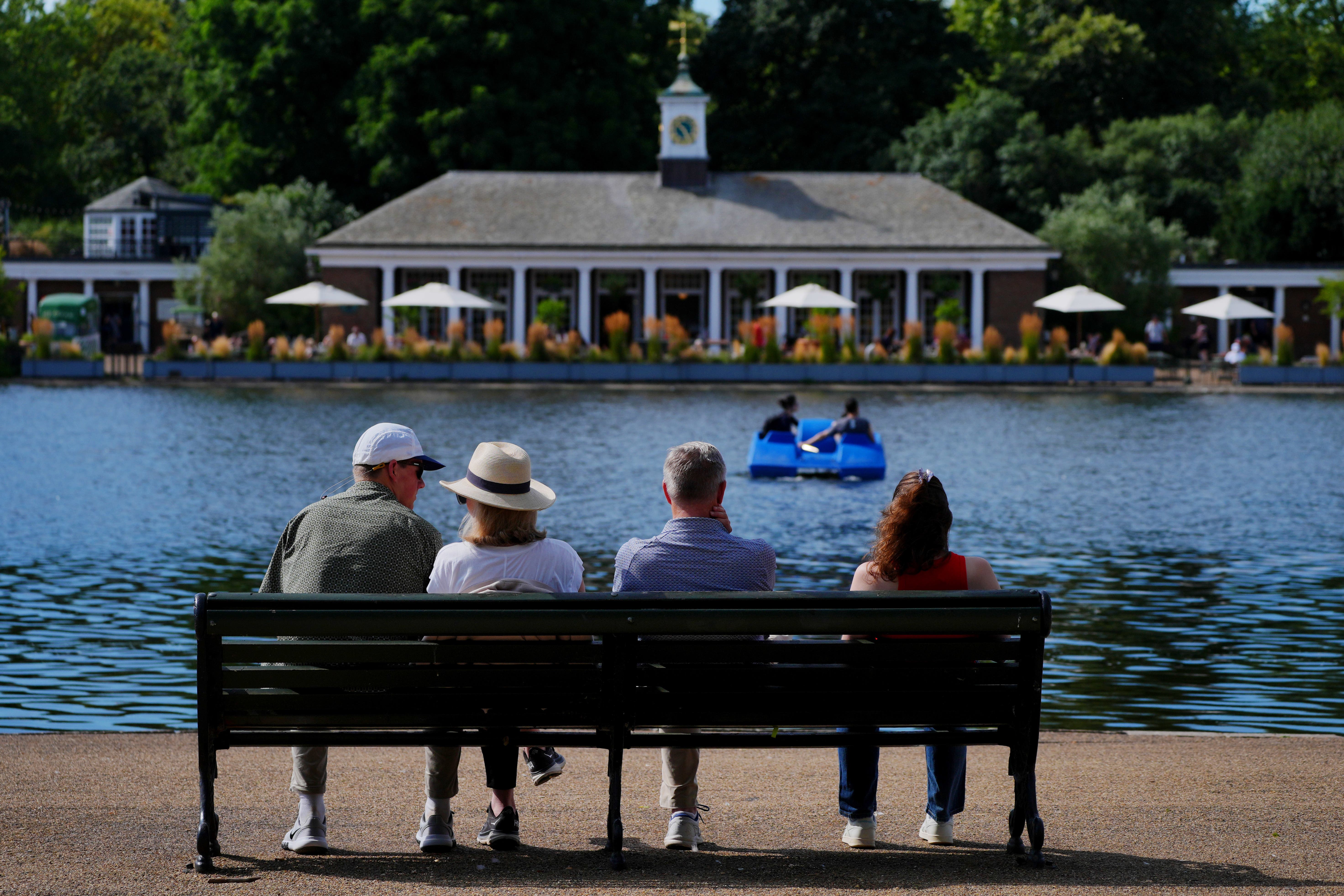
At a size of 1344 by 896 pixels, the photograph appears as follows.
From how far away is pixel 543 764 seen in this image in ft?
19.6

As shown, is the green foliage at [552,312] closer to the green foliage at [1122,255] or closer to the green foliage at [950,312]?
the green foliage at [950,312]

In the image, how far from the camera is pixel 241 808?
20.0 feet

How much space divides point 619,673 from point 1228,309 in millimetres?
48198

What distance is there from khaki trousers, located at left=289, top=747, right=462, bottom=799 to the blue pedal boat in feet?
55.8

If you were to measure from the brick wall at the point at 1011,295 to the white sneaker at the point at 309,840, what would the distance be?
53117mm

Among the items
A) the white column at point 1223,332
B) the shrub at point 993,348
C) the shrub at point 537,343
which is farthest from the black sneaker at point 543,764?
the white column at point 1223,332

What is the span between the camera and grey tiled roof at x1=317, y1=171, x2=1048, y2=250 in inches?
2254

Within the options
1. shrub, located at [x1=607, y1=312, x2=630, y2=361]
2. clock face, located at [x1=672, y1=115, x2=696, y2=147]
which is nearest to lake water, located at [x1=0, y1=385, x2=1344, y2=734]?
shrub, located at [x1=607, y1=312, x2=630, y2=361]

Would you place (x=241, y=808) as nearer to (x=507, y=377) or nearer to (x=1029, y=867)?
(x=1029, y=867)

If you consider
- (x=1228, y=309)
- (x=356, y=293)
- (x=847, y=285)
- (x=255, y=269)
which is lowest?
(x=1228, y=309)

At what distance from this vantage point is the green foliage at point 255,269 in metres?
56.3

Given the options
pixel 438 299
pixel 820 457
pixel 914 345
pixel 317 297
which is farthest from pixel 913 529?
pixel 317 297

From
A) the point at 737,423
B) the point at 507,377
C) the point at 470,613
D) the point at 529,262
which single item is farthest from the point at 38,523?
the point at 529,262

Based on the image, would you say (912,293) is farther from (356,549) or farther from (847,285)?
(356,549)
